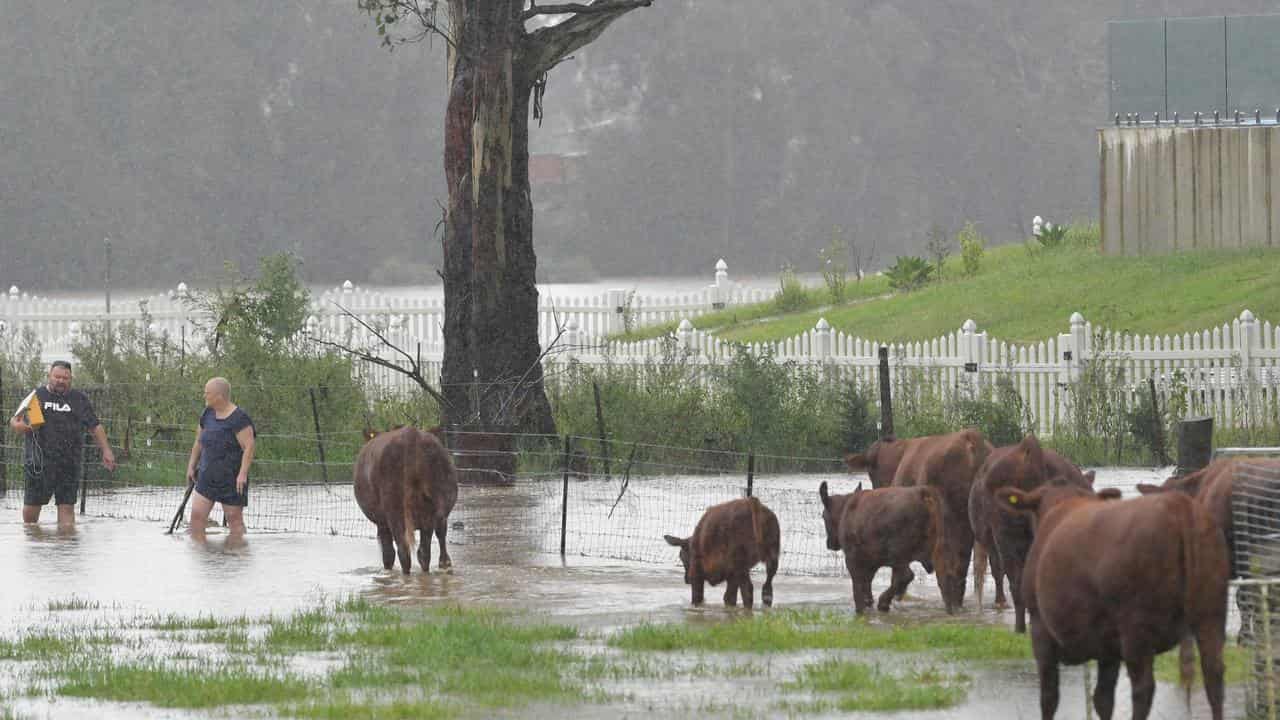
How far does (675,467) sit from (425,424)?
4.39 m

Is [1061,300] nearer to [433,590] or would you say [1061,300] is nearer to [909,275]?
[909,275]

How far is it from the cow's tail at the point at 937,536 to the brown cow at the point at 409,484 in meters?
4.14

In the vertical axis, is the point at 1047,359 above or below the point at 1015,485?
above

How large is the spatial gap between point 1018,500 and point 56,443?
43.0 feet

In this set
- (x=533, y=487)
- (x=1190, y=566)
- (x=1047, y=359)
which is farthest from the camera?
(x=1047, y=359)

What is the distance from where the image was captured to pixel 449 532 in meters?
18.2

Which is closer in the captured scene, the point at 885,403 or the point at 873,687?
the point at 873,687

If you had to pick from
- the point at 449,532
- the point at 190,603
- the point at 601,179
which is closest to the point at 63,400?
the point at 449,532

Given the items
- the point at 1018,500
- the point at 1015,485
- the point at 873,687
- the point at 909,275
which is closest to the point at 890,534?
the point at 1015,485

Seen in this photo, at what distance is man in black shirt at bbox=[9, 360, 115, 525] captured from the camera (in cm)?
A: 1941

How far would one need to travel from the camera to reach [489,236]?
25219 mm

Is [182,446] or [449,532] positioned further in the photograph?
[182,446]

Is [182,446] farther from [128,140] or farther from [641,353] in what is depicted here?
[128,140]

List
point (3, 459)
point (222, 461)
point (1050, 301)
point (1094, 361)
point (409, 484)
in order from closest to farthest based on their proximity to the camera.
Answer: point (409, 484) < point (222, 461) < point (3, 459) < point (1094, 361) < point (1050, 301)
